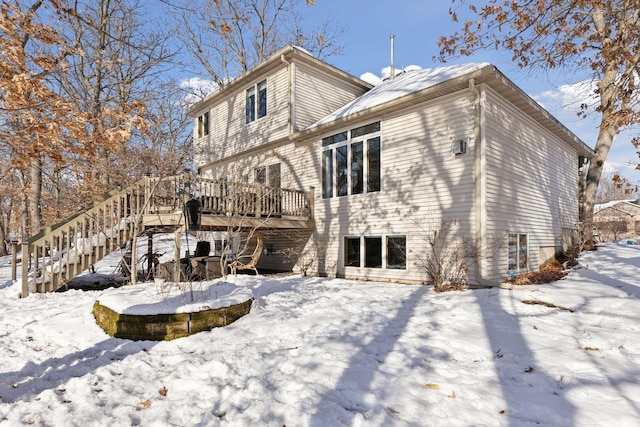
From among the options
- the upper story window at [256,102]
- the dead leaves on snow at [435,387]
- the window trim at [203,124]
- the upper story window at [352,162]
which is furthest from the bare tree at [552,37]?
the window trim at [203,124]

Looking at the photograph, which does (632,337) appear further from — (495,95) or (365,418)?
(495,95)

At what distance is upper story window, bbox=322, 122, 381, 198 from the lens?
30.9ft

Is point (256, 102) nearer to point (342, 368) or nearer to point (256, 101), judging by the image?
point (256, 101)

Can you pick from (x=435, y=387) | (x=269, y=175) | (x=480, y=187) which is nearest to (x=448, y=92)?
(x=480, y=187)

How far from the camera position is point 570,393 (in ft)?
8.90

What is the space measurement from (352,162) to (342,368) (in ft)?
24.0

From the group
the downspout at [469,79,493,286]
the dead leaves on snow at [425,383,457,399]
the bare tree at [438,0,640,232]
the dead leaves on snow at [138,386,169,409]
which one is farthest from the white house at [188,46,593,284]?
the dead leaves on snow at [138,386,169,409]

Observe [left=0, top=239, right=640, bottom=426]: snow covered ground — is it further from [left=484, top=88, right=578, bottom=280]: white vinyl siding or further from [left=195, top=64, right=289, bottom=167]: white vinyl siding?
[left=195, top=64, right=289, bottom=167]: white vinyl siding

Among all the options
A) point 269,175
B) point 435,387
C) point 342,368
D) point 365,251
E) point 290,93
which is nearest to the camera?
point 435,387

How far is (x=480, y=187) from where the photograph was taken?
730cm

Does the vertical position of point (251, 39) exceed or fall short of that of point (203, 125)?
it exceeds it

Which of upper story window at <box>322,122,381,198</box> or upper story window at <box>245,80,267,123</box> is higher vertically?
upper story window at <box>245,80,267,123</box>

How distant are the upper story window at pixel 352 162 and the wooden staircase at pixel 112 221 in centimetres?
158

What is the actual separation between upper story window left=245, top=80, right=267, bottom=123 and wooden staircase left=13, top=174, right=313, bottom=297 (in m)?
3.91
